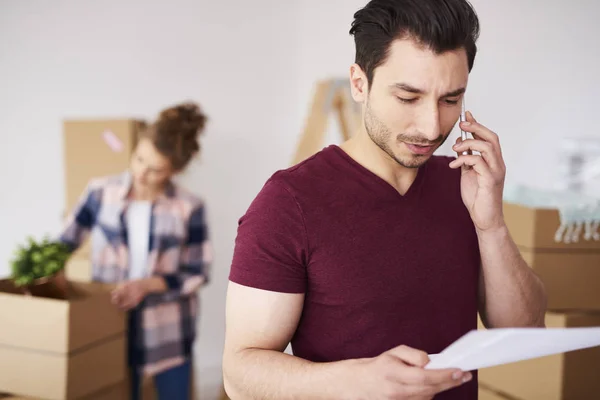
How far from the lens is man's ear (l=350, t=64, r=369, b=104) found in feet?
3.87

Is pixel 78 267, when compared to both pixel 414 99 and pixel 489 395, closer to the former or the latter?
pixel 489 395

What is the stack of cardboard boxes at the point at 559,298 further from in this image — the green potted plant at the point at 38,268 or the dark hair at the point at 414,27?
the green potted plant at the point at 38,268

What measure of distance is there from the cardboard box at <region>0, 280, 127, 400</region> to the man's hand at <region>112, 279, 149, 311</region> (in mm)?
84

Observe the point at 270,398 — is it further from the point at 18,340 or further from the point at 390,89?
the point at 18,340

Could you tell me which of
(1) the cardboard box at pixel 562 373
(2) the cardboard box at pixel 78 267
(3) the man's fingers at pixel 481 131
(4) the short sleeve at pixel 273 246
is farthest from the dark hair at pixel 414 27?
(2) the cardboard box at pixel 78 267

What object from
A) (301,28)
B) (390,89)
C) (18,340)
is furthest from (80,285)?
(301,28)

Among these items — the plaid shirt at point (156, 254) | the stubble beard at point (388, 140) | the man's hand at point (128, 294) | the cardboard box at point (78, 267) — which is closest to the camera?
the stubble beard at point (388, 140)

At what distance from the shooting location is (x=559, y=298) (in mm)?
1976

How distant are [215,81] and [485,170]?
2.82m

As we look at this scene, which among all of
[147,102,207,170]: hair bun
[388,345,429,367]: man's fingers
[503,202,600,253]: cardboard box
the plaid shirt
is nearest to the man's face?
[388,345,429,367]: man's fingers

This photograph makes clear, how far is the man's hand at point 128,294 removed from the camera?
2303mm

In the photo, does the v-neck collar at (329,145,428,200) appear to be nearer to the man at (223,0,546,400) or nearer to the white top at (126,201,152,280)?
the man at (223,0,546,400)

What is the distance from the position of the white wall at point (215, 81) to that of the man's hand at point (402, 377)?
5.65 ft

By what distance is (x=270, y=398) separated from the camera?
1.05 metres
